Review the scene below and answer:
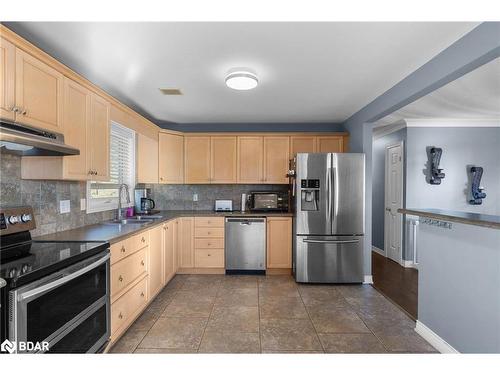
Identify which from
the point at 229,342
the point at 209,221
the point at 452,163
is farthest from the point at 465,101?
the point at 229,342

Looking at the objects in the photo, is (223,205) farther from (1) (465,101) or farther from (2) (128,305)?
(1) (465,101)

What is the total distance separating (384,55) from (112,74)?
2.49 metres

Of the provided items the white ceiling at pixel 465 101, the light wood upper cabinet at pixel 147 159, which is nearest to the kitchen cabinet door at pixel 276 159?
the white ceiling at pixel 465 101

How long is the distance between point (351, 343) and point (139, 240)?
6.99 feet

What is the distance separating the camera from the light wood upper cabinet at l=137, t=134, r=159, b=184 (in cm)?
379

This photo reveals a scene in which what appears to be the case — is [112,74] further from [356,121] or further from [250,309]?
[356,121]

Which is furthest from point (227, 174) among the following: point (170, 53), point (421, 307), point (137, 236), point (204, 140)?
point (421, 307)

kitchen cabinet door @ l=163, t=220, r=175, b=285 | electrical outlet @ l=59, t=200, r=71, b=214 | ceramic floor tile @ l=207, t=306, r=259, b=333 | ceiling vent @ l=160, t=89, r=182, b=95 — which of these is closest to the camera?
electrical outlet @ l=59, t=200, r=71, b=214

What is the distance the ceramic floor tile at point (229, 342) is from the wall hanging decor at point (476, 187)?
4215 millimetres

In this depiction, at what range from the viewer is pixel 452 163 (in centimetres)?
422

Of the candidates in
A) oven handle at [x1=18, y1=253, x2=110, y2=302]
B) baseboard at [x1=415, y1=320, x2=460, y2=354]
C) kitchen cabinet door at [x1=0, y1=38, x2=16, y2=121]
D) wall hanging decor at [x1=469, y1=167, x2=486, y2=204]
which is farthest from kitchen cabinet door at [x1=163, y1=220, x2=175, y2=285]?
wall hanging decor at [x1=469, y1=167, x2=486, y2=204]

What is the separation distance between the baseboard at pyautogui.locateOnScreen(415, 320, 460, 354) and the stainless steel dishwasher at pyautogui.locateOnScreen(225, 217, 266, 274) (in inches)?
81.1

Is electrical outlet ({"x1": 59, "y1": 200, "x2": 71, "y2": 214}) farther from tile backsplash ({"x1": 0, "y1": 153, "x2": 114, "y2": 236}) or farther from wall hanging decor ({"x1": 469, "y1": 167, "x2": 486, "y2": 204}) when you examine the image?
wall hanging decor ({"x1": 469, "y1": 167, "x2": 486, "y2": 204})

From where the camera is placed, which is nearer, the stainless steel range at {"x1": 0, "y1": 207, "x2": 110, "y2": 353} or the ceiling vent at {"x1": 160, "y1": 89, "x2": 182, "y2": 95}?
the stainless steel range at {"x1": 0, "y1": 207, "x2": 110, "y2": 353}
